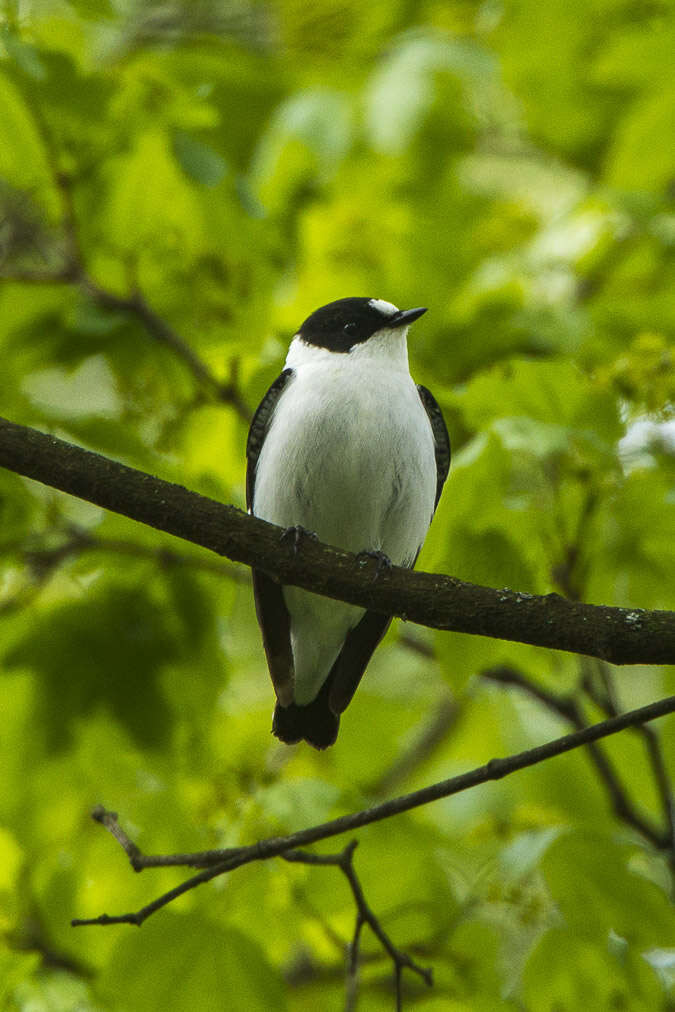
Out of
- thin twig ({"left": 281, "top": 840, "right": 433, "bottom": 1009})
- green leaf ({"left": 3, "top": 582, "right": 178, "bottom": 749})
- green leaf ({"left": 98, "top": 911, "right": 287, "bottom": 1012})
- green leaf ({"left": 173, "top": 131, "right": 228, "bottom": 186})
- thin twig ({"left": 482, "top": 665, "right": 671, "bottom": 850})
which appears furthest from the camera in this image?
thin twig ({"left": 482, "top": 665, "right": 671, "bottom": 850})

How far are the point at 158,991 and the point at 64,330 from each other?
2270 mm

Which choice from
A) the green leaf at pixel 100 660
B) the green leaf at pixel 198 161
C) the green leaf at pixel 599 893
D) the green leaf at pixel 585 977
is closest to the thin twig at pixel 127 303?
the green leaf at pixel 198 161

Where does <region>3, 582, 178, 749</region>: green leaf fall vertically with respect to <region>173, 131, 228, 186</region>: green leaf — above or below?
below

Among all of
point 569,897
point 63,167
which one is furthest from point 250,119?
point 569,897

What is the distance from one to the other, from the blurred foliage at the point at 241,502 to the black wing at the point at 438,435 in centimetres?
8

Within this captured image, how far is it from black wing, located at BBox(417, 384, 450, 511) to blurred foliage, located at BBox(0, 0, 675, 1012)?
0.08 meters

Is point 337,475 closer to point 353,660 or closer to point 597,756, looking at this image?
point 353,660

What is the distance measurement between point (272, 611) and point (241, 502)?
46 centimetres

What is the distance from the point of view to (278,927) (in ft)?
11.4

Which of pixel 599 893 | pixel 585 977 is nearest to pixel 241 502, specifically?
pixel 599 893

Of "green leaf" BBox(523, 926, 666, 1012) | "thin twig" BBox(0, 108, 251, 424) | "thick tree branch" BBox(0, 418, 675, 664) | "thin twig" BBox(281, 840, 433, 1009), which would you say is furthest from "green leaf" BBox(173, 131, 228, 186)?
"green leaf" BBox(523, 926, 666, 1012)

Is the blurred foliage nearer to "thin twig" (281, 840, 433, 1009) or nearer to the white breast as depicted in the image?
the white breast

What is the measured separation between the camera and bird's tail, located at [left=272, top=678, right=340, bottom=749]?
13.0 feet

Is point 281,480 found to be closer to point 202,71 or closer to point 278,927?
point 278,927
